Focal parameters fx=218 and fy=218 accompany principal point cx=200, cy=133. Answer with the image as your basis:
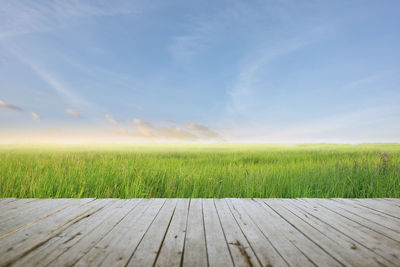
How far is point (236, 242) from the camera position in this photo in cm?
189

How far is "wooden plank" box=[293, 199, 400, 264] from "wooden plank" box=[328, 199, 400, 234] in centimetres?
31

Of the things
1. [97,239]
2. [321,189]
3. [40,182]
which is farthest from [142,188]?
[321,189]

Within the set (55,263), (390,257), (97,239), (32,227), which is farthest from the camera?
(32,227)

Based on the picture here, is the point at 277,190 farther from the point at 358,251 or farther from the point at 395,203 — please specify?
the point at 358,251

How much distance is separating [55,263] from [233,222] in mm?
1633

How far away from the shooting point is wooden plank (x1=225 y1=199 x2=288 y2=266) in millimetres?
1609

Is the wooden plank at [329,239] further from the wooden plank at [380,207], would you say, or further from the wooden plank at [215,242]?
the wooden plank at [380,207]

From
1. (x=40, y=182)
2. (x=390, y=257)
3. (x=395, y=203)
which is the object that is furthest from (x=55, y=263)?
(x=395, y=203)

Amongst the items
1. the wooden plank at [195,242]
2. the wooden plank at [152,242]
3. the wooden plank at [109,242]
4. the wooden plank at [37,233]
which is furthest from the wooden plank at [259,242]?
the wooden plank at [37,233]

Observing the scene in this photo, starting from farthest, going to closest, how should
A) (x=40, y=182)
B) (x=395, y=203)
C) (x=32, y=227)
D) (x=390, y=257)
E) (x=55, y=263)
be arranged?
1. (x=40, y=182)
2. (x=395, y=203)
3. (x=32, y=227)
4. (x=390, y=257)
5. (x=55, y=263)

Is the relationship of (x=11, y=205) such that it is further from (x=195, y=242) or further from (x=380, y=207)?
(x=380, y=207)

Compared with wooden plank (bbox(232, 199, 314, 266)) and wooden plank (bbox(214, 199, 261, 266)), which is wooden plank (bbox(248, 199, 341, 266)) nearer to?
wooden plank (bbox(232, 199, 314, 266))

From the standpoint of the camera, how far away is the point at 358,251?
71.3 inches

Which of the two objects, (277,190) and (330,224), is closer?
(330,224)
